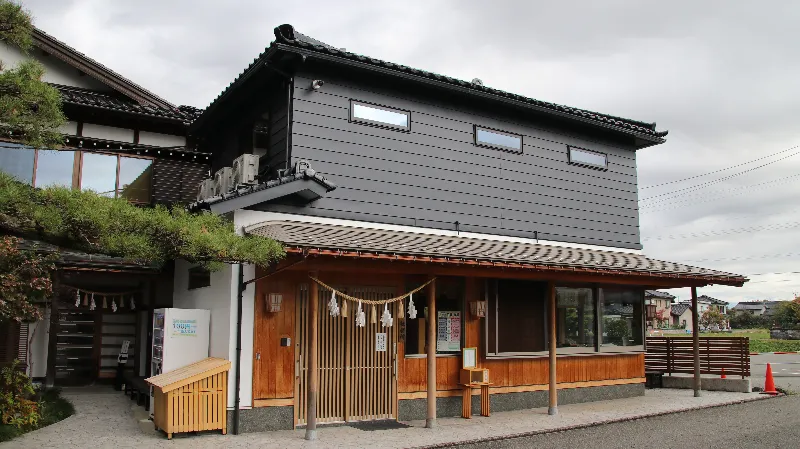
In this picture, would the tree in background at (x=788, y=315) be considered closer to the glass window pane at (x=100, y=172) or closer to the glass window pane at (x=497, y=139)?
the glass window pane at (x=497, y=139)

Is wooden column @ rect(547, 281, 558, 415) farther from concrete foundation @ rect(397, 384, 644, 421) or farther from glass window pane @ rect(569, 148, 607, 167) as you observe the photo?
glass window pane @ rect(569, 148, 607, 167)

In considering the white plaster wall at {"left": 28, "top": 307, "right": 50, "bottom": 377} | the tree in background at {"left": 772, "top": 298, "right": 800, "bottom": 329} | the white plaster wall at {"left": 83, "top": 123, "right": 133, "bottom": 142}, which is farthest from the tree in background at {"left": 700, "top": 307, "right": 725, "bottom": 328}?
the white plaster wall at {"left": 28, "top": 307, "right": 50, "bottom": 377}

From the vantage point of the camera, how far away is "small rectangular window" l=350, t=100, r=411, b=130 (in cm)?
1150

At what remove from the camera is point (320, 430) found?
9.43 meters

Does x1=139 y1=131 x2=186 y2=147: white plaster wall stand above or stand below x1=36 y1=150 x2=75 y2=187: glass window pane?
above

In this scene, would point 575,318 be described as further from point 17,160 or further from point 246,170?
point 17,160

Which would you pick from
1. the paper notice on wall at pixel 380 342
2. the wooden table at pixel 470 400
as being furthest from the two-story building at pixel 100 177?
the wooden table at pixel 470 400

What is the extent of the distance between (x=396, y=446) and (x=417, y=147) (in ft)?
19.0

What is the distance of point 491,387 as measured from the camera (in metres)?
11.6

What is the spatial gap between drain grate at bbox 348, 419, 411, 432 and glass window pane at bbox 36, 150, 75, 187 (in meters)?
8.32

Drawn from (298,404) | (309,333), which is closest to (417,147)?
(309,333)

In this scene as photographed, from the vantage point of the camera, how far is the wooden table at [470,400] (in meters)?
10.9

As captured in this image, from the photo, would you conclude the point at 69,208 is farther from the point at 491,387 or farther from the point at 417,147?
the point at 491,387

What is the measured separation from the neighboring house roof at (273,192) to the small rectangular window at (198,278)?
111 cm
